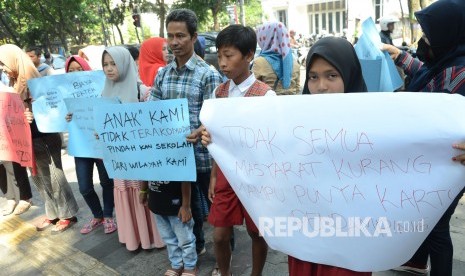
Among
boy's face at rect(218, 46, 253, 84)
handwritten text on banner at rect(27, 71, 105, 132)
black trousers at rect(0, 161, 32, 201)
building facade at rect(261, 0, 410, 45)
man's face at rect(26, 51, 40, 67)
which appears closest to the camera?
boy's face at rect(218, 46, 253, 84)

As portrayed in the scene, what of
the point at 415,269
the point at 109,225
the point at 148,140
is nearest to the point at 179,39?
the point at 148,140

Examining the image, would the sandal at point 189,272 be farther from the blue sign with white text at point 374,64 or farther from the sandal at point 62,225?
the blue sign with white text at point 374,64

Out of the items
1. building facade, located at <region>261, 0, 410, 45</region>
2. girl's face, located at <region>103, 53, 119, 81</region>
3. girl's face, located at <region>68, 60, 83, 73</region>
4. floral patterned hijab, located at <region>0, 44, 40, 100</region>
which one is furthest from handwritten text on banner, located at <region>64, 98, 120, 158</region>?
building facade, located at <region>261, 0, 410, 45</region>

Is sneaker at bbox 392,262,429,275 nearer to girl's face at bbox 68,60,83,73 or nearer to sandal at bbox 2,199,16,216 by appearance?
girl's face at bbox 68,60,83,73

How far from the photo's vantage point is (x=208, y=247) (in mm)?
3008

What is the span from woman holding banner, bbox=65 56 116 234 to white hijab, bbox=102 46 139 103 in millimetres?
496

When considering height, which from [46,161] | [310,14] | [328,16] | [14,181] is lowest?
[14,181]

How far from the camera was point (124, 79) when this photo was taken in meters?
2.78

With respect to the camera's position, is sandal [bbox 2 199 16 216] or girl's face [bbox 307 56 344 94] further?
sandal [bbox 2 199 16 216]

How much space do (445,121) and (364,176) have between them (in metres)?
0.33

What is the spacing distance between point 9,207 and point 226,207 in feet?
10.8

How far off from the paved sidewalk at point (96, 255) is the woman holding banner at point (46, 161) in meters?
0.16

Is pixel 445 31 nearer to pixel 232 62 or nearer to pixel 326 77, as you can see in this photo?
pixel 326 77

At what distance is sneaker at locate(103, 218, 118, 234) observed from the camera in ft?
11.2
